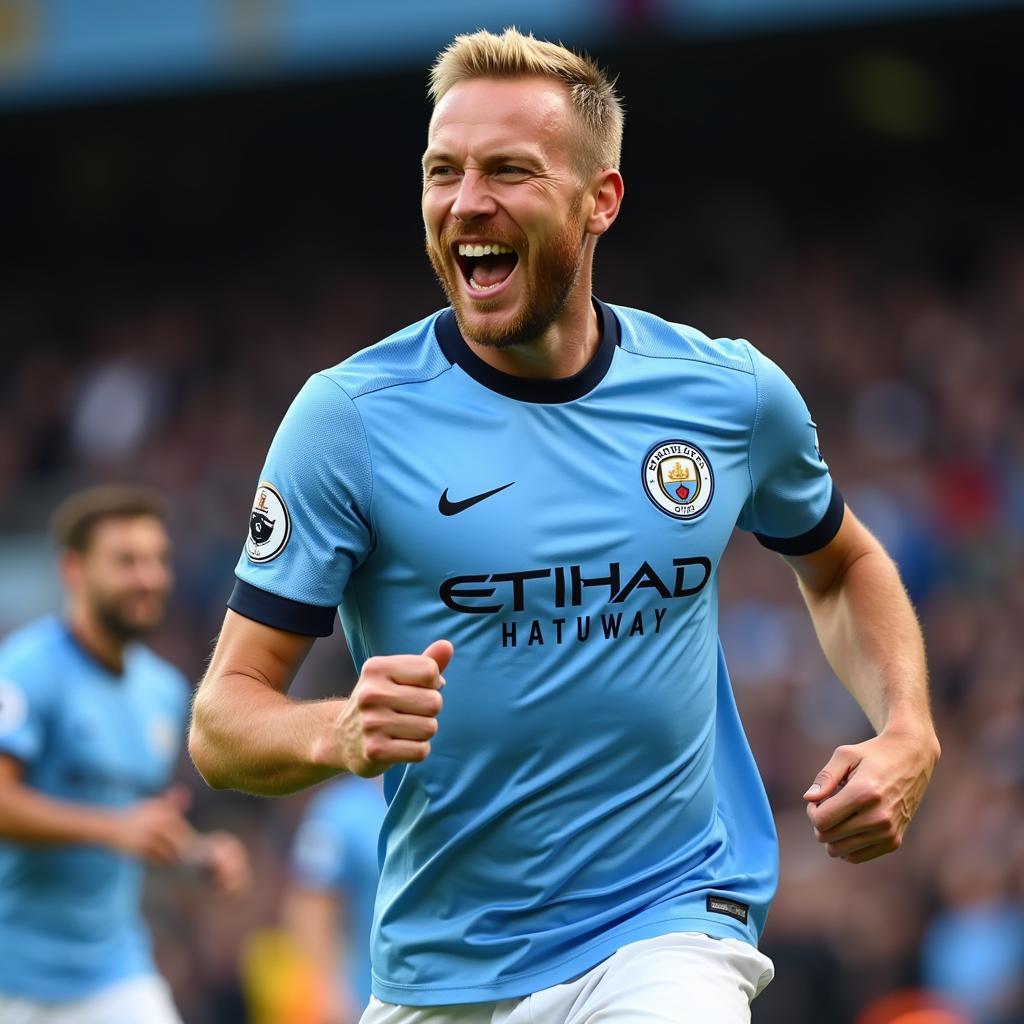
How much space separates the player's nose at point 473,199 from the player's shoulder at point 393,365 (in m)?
0.24

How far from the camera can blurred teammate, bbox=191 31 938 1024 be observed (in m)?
3.85

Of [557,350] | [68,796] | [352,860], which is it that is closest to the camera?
[557,350]

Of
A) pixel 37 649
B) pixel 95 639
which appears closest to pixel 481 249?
pixel 37 649

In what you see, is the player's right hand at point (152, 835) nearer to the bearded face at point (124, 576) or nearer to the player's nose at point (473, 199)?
the bearded face at point (124, 576)

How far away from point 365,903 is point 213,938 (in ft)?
17.6

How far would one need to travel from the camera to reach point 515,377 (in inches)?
163

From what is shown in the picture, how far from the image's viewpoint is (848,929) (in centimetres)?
1045

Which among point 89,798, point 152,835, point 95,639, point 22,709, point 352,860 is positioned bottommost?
point 352,860

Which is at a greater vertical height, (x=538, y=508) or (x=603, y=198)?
(x=603, y=198)

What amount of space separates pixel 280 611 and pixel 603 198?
124 cm

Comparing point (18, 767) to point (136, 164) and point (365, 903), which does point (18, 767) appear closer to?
point (365, 903)

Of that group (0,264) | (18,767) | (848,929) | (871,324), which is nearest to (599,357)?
(18,767)

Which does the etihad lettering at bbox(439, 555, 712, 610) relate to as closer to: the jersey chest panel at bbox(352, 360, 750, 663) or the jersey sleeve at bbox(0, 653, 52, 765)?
the jersey chest panel at bbox(352, 360, 750, 663)

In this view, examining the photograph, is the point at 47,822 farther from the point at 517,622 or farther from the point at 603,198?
the point at 603,198
